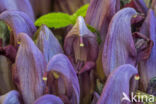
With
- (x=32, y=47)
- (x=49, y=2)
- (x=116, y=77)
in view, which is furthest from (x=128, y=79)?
(x=49, y=2)

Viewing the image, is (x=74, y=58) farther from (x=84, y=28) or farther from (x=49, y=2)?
(x=49, y=2)

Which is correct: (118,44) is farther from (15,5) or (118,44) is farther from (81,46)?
(15,5)

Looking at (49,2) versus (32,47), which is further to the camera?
(49,2)

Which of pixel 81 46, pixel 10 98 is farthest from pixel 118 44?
pixel 10 98

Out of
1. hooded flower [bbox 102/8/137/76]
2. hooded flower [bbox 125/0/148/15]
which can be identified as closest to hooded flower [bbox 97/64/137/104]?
hooded flower [bbox 102/8/137/76]

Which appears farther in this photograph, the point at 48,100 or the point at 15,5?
the point at 15,5
